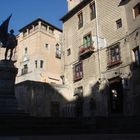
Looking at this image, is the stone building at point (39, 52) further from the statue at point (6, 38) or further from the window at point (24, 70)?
the statue at point (6, 38)

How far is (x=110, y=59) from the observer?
1046 inches

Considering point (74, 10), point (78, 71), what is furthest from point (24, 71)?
point (78, 71)

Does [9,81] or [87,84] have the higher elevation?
[87,84]

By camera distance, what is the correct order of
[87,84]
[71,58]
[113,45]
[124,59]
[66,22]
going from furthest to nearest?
[66,22], [71,58], [87,84], [113,45], [124,59]

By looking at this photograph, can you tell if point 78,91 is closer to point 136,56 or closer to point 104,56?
point 104,56

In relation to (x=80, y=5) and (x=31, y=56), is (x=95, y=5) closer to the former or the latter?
(x=80, y=5)

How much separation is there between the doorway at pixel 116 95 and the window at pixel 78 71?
4.34 metres

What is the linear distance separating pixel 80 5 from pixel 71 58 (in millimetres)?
5446

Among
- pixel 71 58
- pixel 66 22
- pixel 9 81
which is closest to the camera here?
pixel 9 81

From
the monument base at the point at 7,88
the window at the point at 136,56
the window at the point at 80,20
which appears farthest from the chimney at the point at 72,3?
the monument base at the point at 7,88

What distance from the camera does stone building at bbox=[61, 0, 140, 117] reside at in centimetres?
2411

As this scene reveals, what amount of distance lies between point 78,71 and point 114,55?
17.4 feet

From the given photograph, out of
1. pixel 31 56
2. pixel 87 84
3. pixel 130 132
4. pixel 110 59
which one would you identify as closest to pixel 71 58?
pixel 87 84

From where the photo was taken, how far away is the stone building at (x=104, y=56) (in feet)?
79.1
